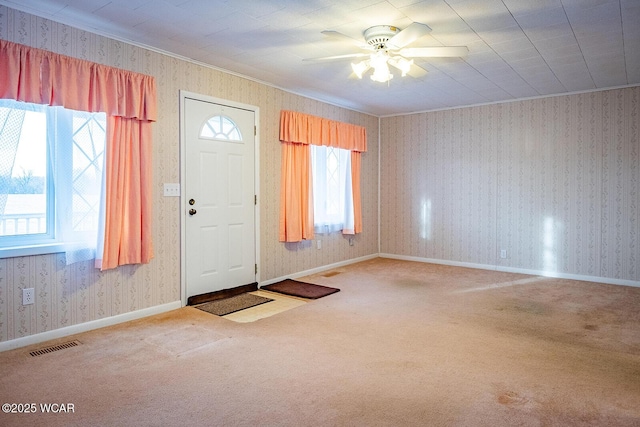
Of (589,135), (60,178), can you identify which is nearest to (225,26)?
(60,178)

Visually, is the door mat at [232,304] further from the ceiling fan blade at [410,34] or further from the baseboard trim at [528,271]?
the baseboard trim at [528,271]

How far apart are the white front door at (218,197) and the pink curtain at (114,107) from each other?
1.60 ft

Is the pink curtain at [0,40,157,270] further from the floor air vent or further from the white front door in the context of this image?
the floor air vent

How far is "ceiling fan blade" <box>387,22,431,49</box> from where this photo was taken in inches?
103

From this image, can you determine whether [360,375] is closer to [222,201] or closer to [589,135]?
[222,201]

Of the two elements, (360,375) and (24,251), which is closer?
(360,375)

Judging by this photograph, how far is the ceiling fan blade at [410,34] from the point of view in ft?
8.56

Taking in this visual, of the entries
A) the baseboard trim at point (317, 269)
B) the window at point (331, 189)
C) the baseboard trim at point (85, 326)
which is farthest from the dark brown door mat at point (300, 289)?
the baseboard trim at point (85, 326)

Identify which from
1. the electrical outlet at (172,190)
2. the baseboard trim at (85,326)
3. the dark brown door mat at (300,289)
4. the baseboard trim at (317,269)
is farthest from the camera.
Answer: the baseboard trim at (317,269)

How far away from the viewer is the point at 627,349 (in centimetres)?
291

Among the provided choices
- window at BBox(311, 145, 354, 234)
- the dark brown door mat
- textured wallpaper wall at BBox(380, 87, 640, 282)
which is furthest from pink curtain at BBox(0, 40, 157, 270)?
textured wallpaper wall at BBox(380, 87, 640, 282)

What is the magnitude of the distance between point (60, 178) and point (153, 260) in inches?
42.0

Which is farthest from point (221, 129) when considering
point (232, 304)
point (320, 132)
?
point (232, 304)

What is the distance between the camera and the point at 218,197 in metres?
4.30
